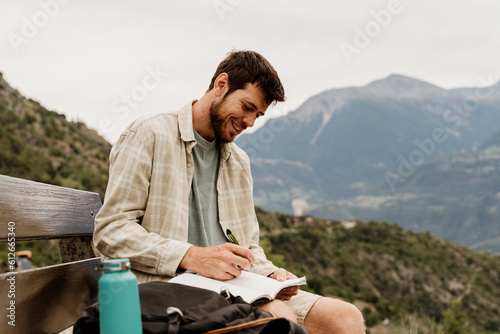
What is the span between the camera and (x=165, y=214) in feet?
7.07

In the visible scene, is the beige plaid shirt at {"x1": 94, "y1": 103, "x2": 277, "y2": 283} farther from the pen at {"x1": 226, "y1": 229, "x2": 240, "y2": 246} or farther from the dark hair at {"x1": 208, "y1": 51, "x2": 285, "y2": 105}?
the dark hair at {"x1": 208, "y1": 51, "x2": 285, "y2": 105}

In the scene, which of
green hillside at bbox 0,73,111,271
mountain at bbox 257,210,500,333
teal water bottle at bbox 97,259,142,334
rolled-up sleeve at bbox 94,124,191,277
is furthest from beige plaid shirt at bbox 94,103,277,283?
mountain at bbox 257,210,500,333

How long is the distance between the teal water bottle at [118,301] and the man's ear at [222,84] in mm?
1433

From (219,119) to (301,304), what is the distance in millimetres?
954

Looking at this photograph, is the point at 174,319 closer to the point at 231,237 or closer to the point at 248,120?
the point at 231,237

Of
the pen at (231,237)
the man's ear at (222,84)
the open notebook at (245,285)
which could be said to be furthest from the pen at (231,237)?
the man's ear at (222,84)

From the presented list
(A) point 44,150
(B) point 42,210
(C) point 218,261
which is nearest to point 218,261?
(C) point 218,261

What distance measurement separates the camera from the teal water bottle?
119 centimetres

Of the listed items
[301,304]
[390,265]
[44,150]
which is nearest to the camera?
[301,304]

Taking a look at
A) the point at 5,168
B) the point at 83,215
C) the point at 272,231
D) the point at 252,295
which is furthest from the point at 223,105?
the point at 272,231

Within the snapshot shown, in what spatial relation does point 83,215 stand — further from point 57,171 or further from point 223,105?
point 57,171

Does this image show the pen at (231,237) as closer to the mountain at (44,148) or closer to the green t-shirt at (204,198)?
the green t-shirt at (204,198)

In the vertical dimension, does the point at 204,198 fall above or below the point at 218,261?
above

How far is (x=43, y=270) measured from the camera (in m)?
1.79
